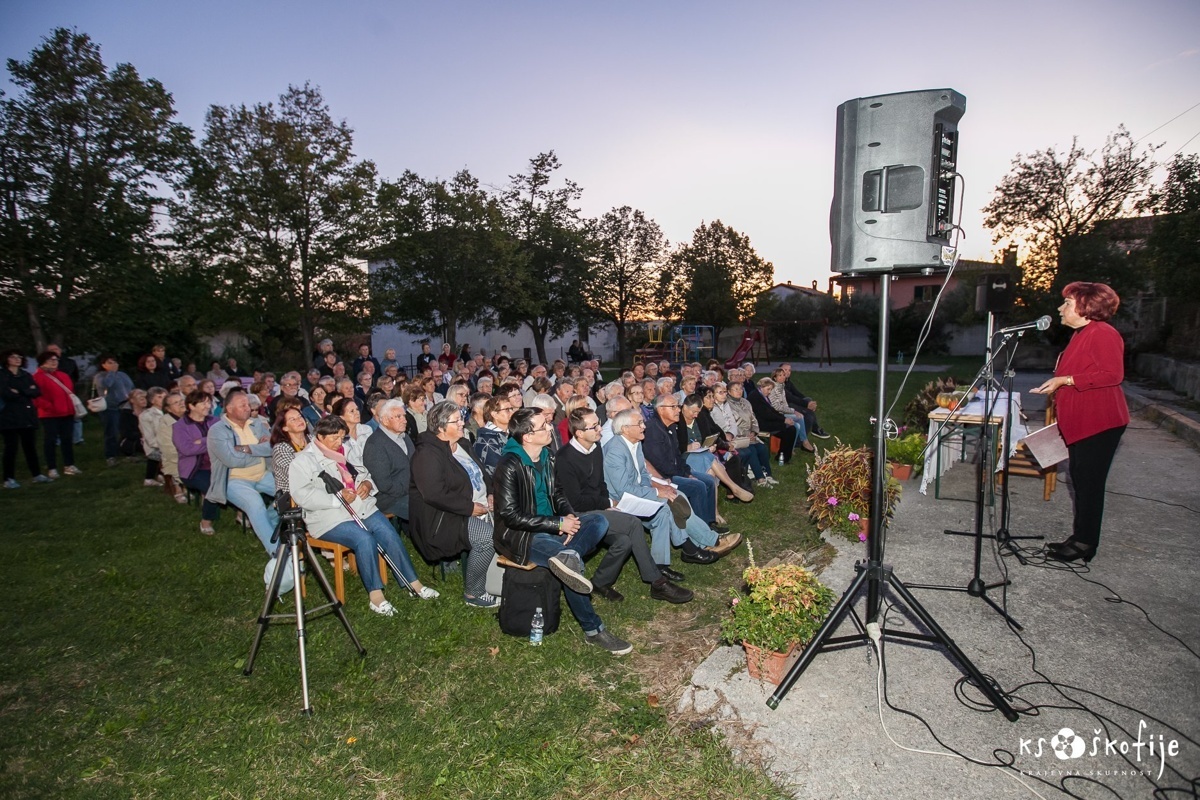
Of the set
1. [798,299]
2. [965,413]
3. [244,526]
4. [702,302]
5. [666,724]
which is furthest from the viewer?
[798,299]

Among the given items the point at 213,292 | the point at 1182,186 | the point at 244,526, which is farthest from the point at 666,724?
the point at 1182,186

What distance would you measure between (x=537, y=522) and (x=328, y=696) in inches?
56.9

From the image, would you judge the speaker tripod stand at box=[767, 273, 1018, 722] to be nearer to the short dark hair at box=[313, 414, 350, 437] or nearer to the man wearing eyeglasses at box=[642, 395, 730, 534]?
the man wearing eyeglasses at box=[642, 395, 730, 534]

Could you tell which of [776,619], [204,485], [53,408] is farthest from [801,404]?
Answer: [53,408]

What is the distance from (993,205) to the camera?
94.9ft

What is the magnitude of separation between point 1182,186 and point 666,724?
2268cm

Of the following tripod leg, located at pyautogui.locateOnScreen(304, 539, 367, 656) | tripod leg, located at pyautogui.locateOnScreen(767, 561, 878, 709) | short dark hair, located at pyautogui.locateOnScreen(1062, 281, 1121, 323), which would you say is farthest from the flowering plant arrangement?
short dark hair, located at pyautogui.locateOnScreen(1062, 281, 1121, 323)

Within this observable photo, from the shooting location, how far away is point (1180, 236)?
17.2 meters

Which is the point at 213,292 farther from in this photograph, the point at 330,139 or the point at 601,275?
the point at 601,275

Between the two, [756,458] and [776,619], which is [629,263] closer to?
[756,458]

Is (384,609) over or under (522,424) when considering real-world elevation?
under

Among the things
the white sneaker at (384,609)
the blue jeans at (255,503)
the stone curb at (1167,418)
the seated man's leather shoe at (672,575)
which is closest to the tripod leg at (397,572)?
the white sneaker at (384,609)

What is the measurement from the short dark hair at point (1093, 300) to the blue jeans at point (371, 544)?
497 centimetres

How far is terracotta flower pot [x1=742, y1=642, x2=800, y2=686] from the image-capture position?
10.9ft
